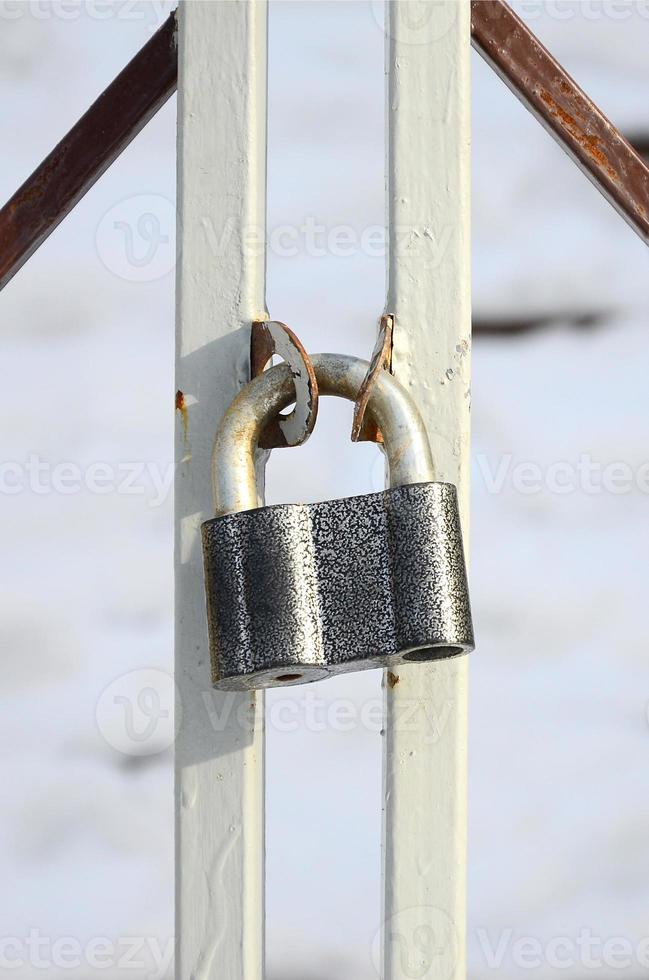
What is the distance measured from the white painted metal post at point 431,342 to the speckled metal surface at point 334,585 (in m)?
0.08

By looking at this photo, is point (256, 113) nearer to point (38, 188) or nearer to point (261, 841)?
point (38, 188)

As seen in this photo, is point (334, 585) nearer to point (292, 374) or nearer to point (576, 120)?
point (292, 374)

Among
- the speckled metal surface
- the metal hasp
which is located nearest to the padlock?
the speckled metal surface

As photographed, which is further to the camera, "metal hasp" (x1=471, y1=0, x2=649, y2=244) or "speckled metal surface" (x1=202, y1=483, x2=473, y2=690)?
A: "metal hasp" (x1=471, y1=0, x2=649, y2=244)

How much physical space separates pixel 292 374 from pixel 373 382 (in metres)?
0.04

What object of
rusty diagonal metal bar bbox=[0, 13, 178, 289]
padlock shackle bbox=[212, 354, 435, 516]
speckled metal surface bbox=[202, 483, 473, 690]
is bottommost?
speckled metal surface bbox=[202, 483, 473, 690]

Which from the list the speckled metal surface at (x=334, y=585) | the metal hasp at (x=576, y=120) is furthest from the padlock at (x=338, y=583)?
the metal hasp at (x=576, y=120)

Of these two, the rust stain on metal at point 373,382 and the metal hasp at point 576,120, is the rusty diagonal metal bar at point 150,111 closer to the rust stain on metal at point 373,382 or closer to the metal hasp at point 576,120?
the metal hasp at point 576,120

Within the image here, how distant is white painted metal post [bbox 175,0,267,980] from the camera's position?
567 mm

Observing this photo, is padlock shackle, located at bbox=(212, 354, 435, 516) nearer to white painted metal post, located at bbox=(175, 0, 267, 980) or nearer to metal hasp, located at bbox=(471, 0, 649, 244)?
white painted metal post, located at bbox=(175, 0, 267, 980)

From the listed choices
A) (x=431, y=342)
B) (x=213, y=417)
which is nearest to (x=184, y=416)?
(x=213, y=417)

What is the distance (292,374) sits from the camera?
535 mm

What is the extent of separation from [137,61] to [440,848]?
46cm

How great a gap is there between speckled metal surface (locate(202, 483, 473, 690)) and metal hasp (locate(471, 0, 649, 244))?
213 mm
